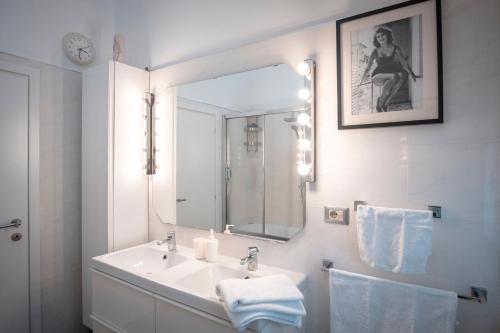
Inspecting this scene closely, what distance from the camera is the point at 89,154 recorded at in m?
1.98

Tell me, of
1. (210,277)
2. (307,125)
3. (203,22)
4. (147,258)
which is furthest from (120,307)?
(203,22)

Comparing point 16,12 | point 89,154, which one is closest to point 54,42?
point 16,12

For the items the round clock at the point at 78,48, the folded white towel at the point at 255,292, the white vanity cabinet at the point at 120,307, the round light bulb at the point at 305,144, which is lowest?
the white vanity cabinet at the point at 120,307

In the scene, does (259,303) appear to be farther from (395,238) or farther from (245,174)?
(245,174)

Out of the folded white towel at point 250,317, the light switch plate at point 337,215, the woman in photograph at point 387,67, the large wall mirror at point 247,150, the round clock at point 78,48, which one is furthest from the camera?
the round clock at point 78,48

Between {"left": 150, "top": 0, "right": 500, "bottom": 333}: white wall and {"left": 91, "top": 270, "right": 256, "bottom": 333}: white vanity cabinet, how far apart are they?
51cm

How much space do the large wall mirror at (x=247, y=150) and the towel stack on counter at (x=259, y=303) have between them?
1.28 feet

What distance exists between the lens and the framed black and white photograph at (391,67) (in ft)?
3.78

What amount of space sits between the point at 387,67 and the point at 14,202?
2.28 m

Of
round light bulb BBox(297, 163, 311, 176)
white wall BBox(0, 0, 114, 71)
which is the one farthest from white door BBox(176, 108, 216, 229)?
white wall BBox(0, 0, 114, 71)

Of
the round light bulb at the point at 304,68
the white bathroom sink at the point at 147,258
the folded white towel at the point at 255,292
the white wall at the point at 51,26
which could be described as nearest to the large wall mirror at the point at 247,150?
the round light bulb at the point at 304,68

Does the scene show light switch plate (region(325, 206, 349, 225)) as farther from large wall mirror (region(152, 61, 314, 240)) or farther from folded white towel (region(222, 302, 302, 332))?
folded white towel (region(222, 302, 302, 332))

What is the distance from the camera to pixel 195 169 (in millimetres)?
1884

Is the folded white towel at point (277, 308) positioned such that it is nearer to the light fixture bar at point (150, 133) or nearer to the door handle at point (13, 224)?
the light fixture bar at point (150, 133)
